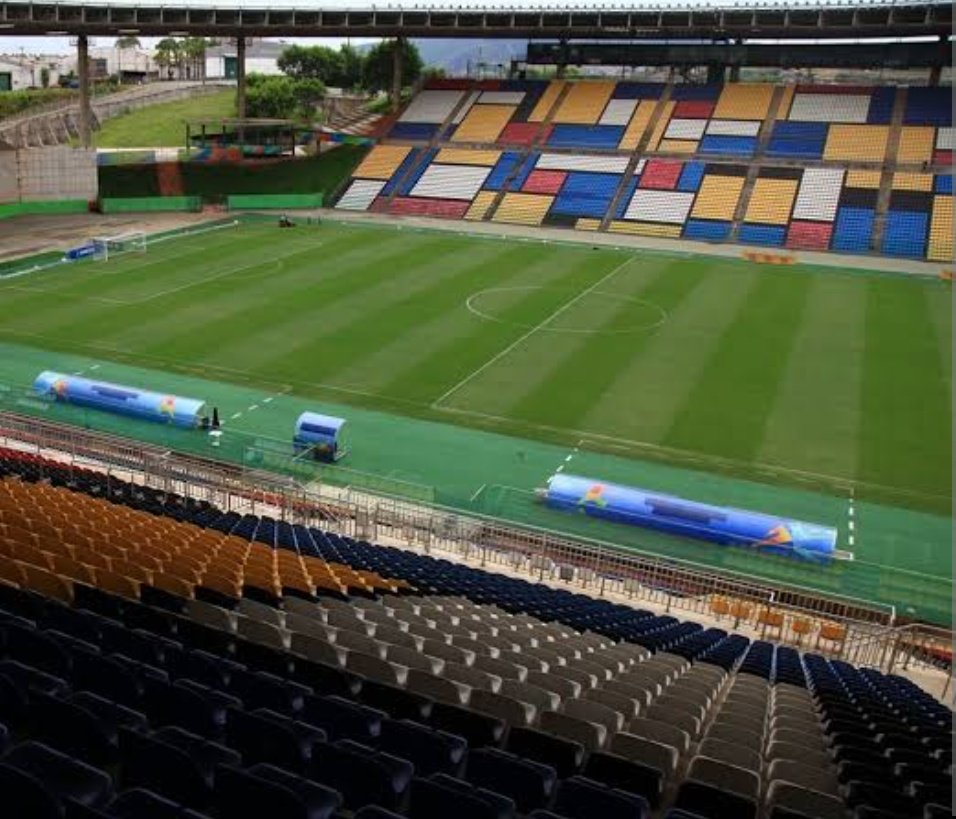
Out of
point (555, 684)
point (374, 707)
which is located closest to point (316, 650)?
Answer: point (374, 707)

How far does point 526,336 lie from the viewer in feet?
122

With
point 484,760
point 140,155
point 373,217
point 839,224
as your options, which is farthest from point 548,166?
point 484,760

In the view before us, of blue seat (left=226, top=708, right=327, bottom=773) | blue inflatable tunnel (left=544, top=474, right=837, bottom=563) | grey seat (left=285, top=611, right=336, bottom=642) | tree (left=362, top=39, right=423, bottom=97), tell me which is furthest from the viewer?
tree (left=362, top=39, right=423, bottom=97)

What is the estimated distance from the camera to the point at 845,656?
1795cm

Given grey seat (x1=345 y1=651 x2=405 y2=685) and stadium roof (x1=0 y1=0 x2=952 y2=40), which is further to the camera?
stadium roof (x1=0 y1=0 x2=952 y2=40)

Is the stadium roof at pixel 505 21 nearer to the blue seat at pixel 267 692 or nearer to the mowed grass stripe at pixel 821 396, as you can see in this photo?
the mowed grass stripe at pixel 821 396

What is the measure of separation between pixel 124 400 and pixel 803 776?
23.1m

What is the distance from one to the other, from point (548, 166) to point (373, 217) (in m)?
14.3

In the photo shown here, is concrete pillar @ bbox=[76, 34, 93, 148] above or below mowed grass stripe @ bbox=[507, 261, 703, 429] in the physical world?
above

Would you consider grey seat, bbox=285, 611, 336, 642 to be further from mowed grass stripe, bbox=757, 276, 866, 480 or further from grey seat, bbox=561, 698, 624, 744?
mowed grass stripe, bbox=757, 276, 866, 480

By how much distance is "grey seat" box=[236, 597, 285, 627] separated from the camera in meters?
10.3

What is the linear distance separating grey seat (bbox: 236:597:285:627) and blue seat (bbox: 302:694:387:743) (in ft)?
8.67

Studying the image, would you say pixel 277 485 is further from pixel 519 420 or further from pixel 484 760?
pixel 484 760

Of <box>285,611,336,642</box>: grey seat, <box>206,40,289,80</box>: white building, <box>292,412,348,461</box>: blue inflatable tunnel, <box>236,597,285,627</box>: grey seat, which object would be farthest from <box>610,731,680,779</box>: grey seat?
<box>206,40,289,80</box>: white building
